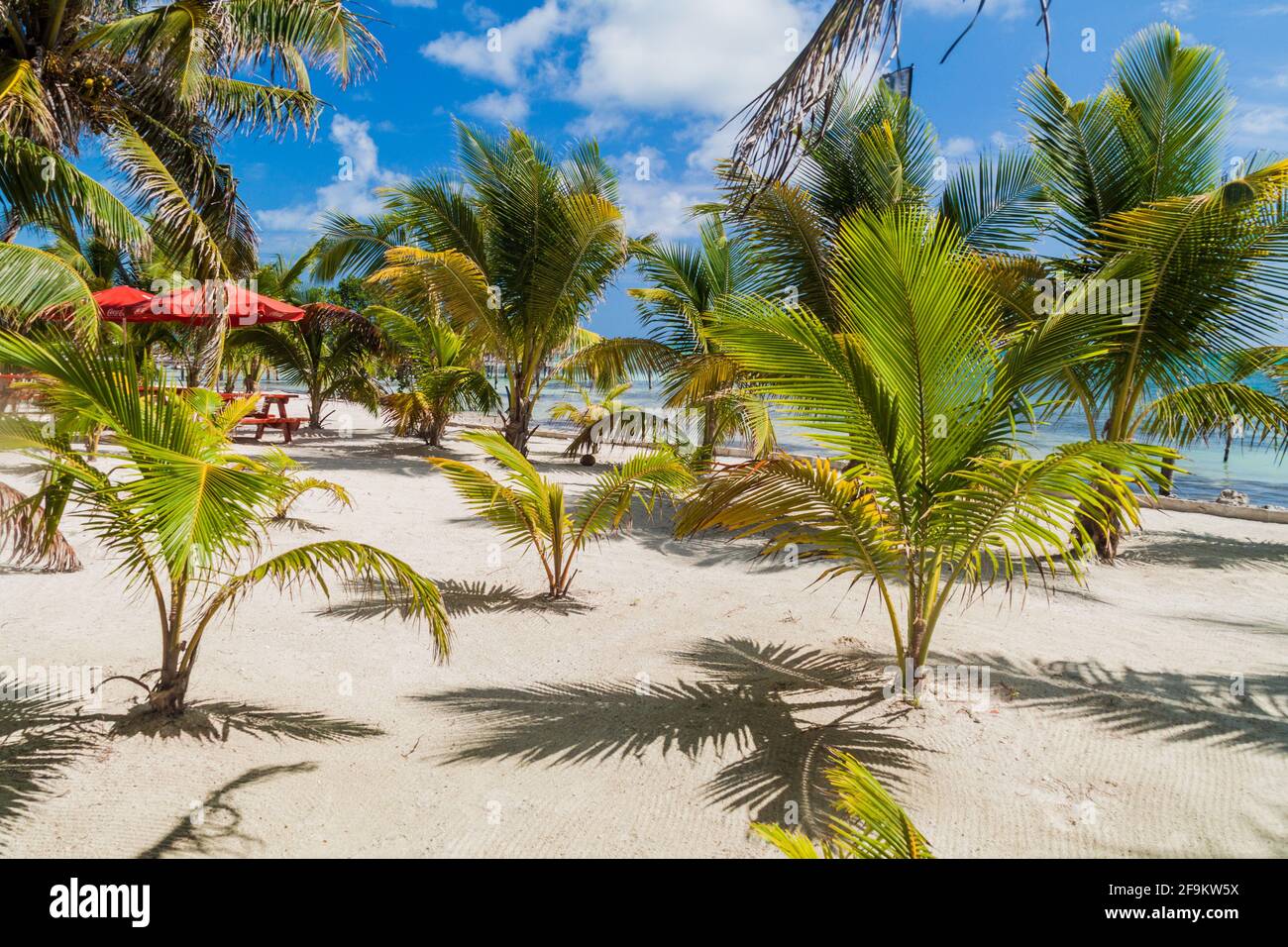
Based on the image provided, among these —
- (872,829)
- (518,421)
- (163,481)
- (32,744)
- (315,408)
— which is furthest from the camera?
(315,408)

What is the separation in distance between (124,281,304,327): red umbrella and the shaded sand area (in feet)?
16.2

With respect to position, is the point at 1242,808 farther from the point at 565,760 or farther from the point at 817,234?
the point at 817,234

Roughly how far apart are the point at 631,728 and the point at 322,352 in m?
16.4

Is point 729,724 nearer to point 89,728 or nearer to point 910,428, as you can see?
point 910,428

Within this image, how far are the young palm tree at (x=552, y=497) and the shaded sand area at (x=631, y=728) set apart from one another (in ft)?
1.71

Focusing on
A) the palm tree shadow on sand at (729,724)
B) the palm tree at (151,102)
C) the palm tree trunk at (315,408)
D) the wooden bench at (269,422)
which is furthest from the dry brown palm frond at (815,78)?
the palm tree trunk at (315,408)

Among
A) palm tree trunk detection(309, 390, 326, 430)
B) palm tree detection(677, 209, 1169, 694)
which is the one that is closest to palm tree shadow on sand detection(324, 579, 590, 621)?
palm tree detection(677, 209, 1169, 694)

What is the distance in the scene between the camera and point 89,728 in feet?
10.4

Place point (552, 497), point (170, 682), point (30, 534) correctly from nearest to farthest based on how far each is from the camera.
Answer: point (170, 682)
point (30, 534)
point (552, 497)

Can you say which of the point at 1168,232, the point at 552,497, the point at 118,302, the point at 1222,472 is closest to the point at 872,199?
the point at 1168,232

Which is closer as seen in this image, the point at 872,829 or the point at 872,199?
the point at 872,829

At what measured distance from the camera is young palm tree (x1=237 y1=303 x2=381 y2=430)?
15.0 meters

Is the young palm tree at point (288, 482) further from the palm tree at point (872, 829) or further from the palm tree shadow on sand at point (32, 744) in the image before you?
the palm tree at point (872, 829)

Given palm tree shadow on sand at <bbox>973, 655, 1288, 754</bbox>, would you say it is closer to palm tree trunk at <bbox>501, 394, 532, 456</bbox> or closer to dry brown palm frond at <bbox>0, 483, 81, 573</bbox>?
dry brown palm frond at <bbox>0, 483, 81, 573</bbox>
